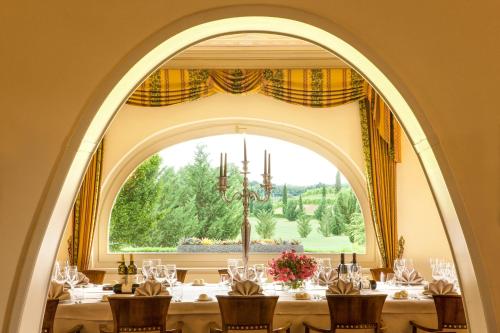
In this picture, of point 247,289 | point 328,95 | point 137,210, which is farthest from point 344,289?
point 137,210

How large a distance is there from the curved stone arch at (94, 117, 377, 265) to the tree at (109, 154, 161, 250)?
19cm

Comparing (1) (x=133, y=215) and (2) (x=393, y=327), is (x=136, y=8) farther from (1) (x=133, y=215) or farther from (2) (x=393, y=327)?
(1) (x=133, y=215)

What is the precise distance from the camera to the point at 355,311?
422cm

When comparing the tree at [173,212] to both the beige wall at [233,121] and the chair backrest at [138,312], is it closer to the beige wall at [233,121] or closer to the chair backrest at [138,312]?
the beige wall at [233,121]

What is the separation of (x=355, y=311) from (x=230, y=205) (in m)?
3.73

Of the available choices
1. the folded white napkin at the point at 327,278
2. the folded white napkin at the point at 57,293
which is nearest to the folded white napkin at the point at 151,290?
the folded white napkin at the point at 57,293

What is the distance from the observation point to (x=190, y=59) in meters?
7.09

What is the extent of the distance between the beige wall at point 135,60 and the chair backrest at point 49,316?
1271mm

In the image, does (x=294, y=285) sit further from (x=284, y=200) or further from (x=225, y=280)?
(x=284, y=200)

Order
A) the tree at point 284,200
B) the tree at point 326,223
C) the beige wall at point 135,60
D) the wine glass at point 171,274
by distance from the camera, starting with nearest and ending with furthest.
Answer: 1. the beige wall at point 135,60
2. the wine glass at point 171,274
3. the tree at point 326,223
4. the tree at point 284,200

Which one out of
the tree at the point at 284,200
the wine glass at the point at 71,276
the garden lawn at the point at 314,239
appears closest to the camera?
the wine glass at the point at 71,276

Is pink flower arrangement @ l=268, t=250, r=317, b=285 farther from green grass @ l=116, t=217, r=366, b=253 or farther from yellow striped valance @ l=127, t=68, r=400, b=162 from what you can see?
green grass @ l=116, t=217, r=366, b=253

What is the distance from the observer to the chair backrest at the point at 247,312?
4105mm

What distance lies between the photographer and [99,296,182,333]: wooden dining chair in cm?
409
